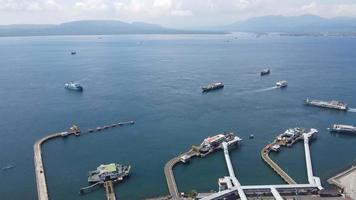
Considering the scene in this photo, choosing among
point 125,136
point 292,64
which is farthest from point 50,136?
point 292,64

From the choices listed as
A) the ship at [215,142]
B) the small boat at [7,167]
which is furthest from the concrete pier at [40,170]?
the ship at [215,142]

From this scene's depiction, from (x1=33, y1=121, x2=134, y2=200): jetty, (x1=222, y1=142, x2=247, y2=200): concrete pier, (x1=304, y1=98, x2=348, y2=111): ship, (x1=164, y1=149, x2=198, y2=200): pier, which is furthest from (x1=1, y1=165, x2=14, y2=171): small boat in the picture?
(x1=304, y1=98, x2=348, y2=111): ship

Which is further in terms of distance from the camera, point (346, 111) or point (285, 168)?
point (346, 111)

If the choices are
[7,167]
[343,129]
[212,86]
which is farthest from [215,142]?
[212,86]

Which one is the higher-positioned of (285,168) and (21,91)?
(21,91)

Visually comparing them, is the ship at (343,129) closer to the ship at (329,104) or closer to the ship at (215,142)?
the ship at (329,104)

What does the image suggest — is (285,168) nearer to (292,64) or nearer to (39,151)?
(39,151)

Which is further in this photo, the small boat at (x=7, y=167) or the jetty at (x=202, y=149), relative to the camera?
the small boat at (x=7, y=167)
